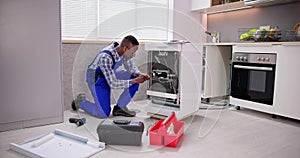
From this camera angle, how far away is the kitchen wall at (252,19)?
7.34 feet

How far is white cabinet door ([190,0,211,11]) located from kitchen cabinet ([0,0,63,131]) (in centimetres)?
168

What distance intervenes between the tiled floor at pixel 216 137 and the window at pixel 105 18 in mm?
788

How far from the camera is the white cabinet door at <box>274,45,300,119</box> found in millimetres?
1822

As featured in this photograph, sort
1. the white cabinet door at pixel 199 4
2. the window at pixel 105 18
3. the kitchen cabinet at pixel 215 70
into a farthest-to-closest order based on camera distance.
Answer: the white cabinet door at pixel 199 4 → the kitchen cabinet at pixel 215 70 → the window at pixel 105 18

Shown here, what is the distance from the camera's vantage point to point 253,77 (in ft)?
7.06

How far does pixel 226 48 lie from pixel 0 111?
2.19 metres

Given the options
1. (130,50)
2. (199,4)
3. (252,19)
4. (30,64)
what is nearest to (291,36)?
(252,19)

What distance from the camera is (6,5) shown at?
155cm

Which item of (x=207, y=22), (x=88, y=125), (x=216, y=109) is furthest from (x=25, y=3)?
(x=207, y=22)

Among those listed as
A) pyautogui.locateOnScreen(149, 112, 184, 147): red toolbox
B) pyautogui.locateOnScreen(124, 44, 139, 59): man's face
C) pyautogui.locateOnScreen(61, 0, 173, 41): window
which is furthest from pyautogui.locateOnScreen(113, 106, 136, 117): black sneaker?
pyautogui.locateOnScreen(61, 0, 173, 41): window

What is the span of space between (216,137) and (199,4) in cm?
183

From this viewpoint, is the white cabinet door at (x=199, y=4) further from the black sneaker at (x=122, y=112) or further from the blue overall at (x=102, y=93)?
the black sneaker at (x=122, y=112)

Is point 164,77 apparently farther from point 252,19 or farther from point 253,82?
point 252,19

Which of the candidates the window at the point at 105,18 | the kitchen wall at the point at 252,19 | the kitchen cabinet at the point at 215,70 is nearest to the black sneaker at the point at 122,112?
the window at the point at 105,18
